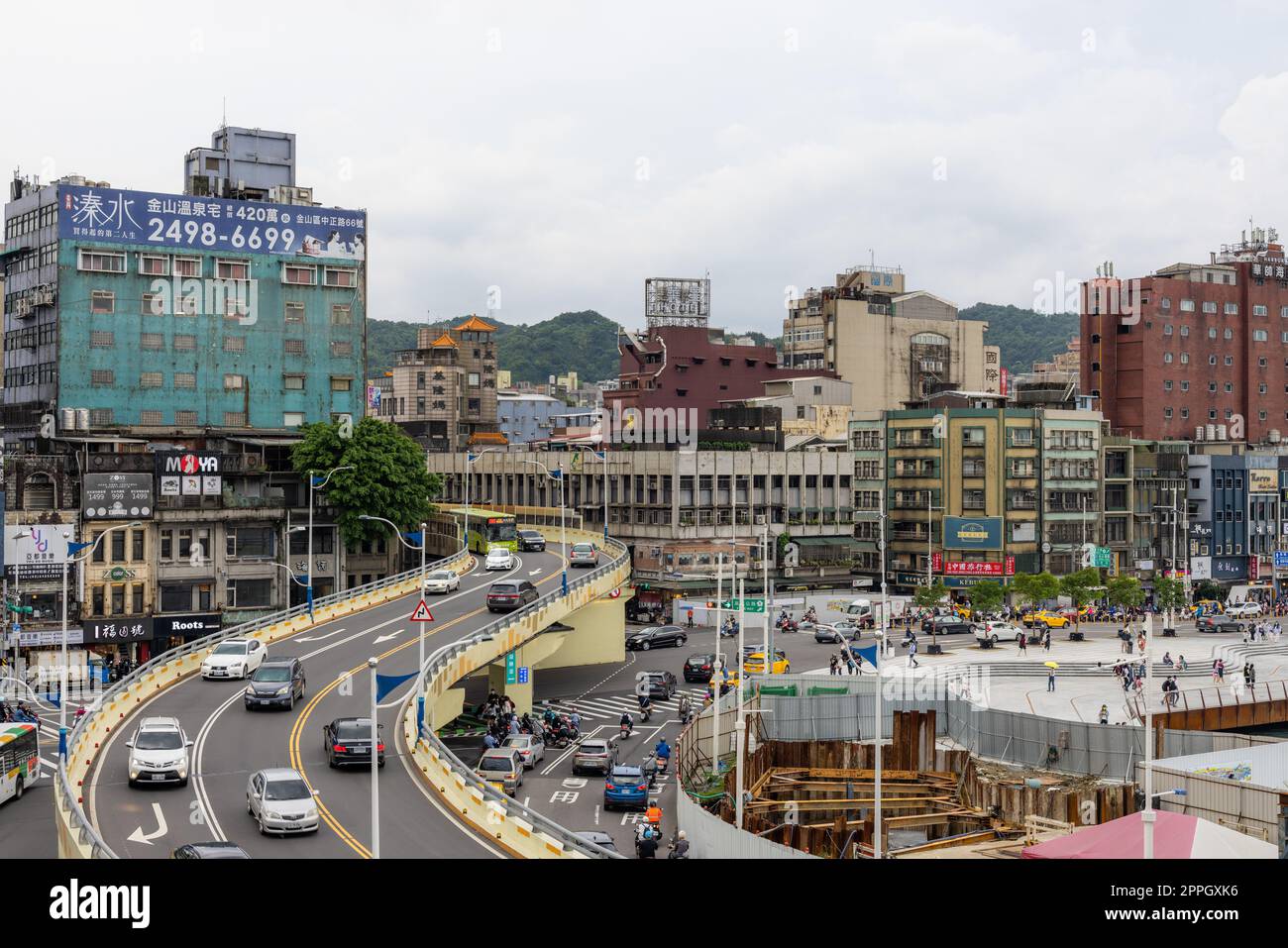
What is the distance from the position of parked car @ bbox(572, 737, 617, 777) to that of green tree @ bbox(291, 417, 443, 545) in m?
33.9

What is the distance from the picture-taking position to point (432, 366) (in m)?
173

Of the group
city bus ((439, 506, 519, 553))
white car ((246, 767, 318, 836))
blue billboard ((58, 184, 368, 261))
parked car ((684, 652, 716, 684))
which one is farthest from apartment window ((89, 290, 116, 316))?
white car ((246, 767, 318, 836))

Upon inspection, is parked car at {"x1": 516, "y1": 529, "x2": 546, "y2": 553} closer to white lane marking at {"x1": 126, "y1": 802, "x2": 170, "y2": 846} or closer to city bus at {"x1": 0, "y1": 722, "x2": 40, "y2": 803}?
city bus at {"x1": 0, "y1": 722, "x2": 40, "y2": 803}

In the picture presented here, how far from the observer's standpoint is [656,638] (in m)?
92.8

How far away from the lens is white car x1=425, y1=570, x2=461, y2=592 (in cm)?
7412

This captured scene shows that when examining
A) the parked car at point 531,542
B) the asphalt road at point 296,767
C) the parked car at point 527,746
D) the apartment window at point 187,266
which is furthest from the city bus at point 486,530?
the asphalt road at point 296,767

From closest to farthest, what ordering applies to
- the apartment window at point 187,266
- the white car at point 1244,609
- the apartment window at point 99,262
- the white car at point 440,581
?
the white car at point 440,581 < the apartment window at point 99,262 < the apartment window at point 187,266 < the white car at point 1244,609

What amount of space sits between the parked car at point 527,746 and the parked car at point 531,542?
37593mm

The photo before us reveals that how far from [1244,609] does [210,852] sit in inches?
3824

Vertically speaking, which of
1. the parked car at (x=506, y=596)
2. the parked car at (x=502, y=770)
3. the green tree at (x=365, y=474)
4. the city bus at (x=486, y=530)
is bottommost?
the parked car at (x=502, y=770)

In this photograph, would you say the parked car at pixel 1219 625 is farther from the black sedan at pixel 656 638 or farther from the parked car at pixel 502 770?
the parked car at pixel 502 770

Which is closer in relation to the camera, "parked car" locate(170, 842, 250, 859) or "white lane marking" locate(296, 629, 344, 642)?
"parked car" locate(170, 842, 250, 859)

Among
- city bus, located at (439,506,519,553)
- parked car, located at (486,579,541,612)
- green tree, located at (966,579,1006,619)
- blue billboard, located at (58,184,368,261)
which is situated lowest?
green tree, located at (966,579,1006,619)

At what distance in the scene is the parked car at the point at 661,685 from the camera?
246ft
